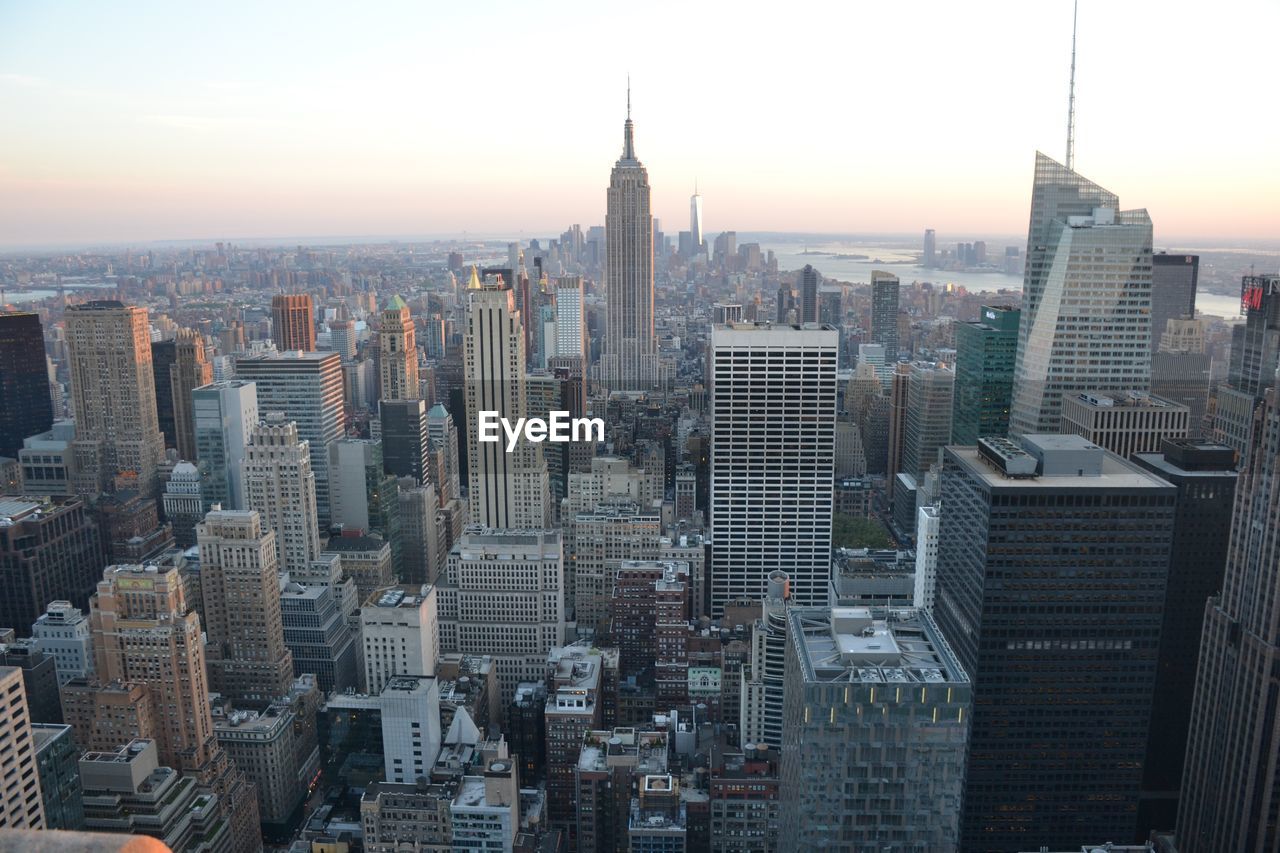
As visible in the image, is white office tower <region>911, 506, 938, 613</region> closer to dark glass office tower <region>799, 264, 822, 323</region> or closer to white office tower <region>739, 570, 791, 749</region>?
white office tower <region>739, 570, 791, 749</region>

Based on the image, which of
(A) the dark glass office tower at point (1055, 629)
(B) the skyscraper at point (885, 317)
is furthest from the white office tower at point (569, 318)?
(A) the dark glass office tower at point (1055, 629)

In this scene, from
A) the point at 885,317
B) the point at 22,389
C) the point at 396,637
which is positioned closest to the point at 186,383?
the point at 22,389

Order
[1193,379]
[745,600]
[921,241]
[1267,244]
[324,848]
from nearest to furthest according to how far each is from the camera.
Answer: [1267,244]
[324,848]
[1193,379]
[921,241]
[745,600]

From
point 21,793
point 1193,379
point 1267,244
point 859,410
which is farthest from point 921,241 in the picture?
point 21,793

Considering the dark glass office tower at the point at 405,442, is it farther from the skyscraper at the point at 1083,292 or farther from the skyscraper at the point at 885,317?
the skyscraper at the point at 1083,292

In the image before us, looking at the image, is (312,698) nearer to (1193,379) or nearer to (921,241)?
(921,241)

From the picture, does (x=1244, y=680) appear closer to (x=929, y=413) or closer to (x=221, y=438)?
(x=929, y=413)
